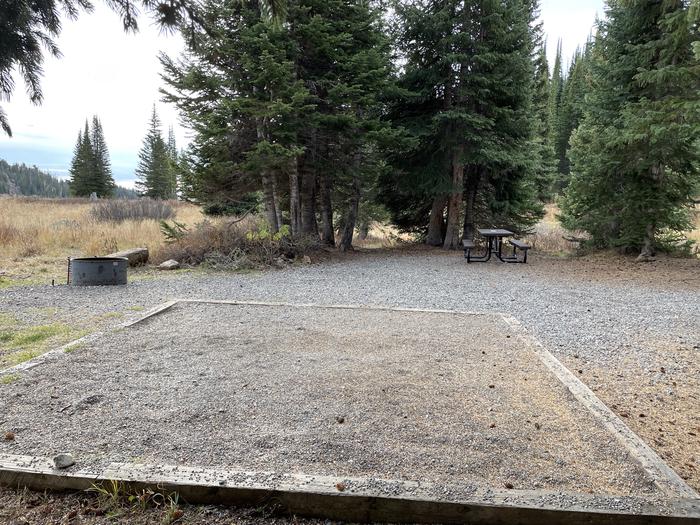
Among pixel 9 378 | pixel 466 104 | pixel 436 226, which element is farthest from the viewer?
pixel 436 226

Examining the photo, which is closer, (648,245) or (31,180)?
(648,245)

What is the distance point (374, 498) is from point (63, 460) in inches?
54.2

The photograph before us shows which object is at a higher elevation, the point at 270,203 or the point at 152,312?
the point at 270,203

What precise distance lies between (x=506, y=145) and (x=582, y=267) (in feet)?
12.2

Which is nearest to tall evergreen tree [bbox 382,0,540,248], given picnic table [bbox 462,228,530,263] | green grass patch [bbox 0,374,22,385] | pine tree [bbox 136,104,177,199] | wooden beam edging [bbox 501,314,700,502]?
picnic table [bbox 462,228,530,263]

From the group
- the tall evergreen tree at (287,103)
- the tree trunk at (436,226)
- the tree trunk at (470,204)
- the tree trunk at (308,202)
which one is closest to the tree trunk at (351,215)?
the tall evergreen tree at (287,103)

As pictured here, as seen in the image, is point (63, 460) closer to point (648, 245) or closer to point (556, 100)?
point (648, 245)

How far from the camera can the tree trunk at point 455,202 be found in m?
11.1

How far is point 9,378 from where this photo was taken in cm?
284

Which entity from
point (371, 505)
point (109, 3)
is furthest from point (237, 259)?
point (371, 505)

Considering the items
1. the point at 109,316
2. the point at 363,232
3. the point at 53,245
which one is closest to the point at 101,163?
the point at 363,232

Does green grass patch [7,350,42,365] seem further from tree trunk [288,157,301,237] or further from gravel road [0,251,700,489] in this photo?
tree trunk [288,157,301,237]

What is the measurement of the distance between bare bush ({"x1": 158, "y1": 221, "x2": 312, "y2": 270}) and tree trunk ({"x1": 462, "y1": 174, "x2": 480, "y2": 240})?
543cm

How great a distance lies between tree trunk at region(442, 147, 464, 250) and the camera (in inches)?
439
